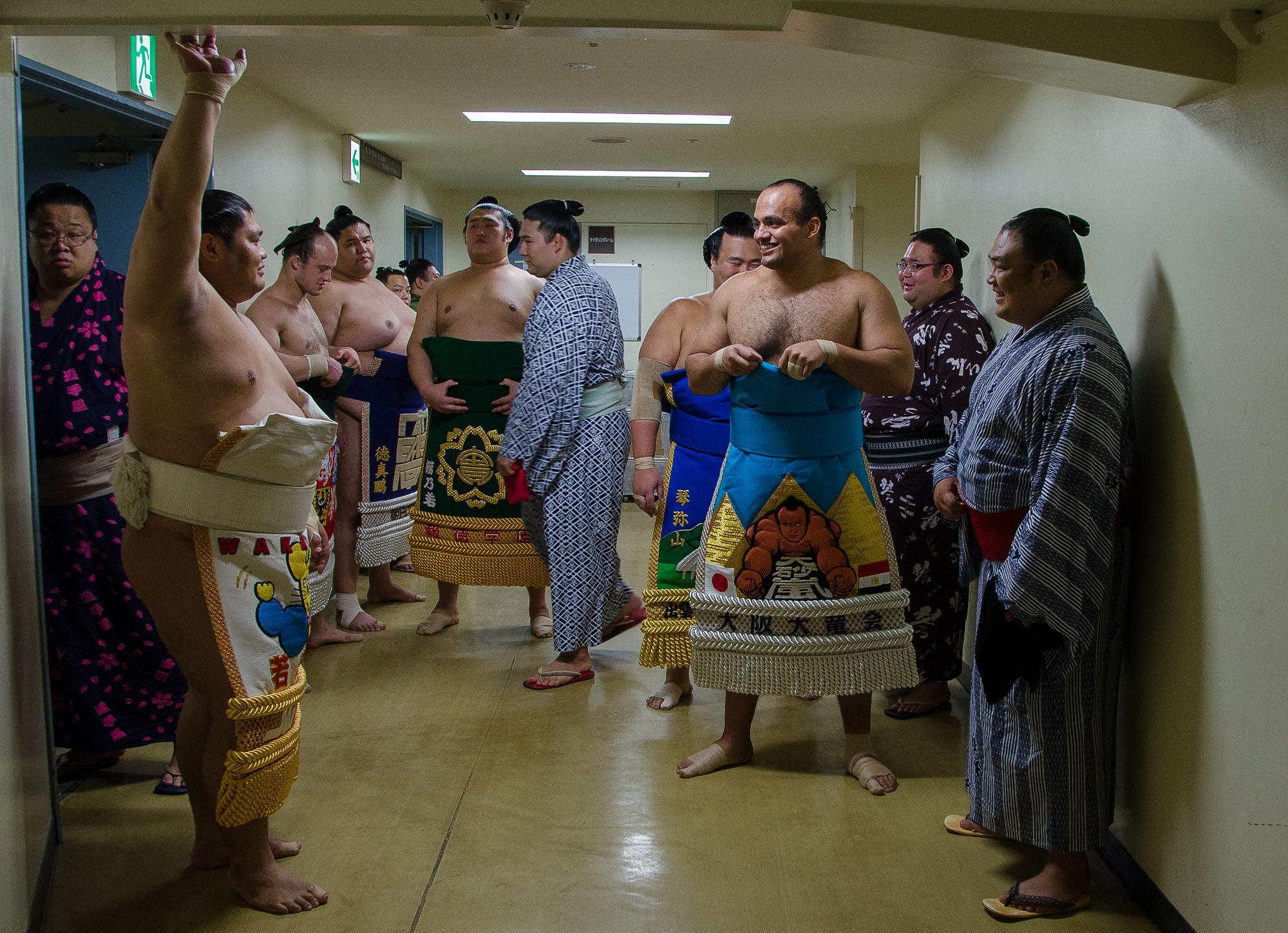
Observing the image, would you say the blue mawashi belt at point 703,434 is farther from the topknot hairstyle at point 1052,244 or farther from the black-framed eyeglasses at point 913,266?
the topknot hairstyle at point 1052,244

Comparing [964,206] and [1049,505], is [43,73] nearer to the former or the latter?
[1049,505]

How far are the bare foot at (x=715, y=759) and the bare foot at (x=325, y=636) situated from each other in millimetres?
1640

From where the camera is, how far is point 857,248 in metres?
7.95

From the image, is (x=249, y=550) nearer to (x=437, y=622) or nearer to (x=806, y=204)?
(x=806, y=204)

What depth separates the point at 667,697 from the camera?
10.6ft

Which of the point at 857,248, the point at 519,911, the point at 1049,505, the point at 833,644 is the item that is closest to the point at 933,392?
the point at 833,644

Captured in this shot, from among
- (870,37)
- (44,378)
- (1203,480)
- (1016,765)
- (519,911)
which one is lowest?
(519,911)

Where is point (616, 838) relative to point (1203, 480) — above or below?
below

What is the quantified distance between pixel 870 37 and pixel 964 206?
2.34 meters

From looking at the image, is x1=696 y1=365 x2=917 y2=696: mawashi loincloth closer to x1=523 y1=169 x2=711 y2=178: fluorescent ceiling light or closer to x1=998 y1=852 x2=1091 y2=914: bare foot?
x1=998 y1=852 x2=1091 y2=914: bare foot

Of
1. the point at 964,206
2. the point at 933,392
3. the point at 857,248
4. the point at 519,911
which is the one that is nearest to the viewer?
the point at 519,911

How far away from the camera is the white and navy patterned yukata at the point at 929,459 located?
3.04m

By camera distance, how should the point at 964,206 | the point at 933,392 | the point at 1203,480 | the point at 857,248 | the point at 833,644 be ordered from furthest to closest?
1. the point at 857,248
2. the point at 964,206
3. the point at 933,392
4. the point at 833,644
5. the point at 1203,480

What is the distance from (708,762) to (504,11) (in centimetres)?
189
